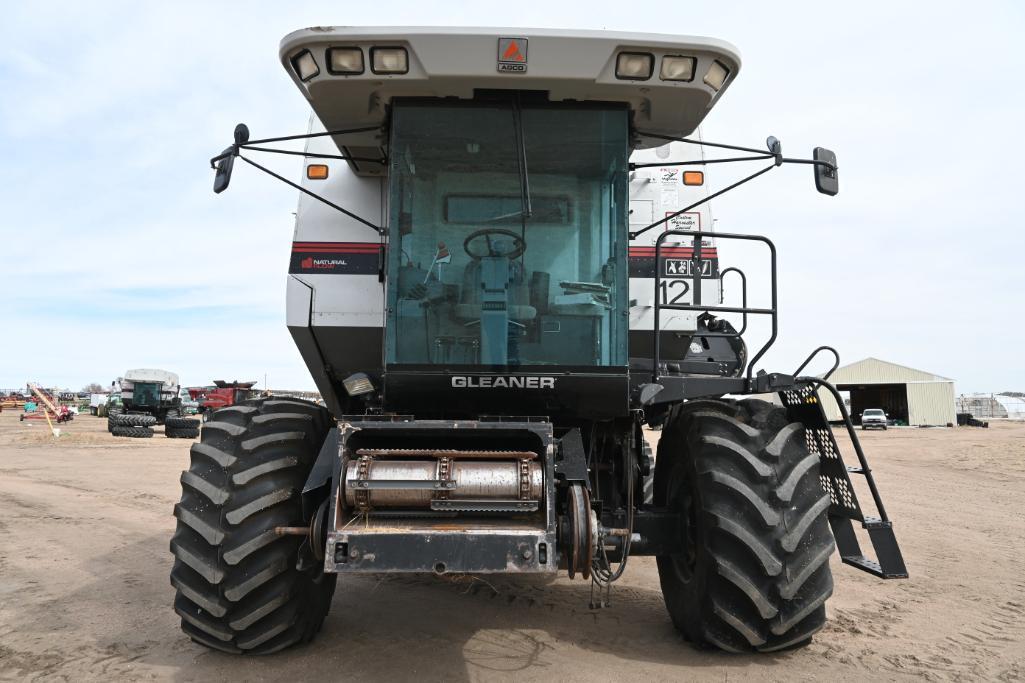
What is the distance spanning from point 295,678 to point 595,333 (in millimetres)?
2447

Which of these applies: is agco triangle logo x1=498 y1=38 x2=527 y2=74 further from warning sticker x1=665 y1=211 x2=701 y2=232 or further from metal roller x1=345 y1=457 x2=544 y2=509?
warning sticker x1=665 y1=211 x2=701 y2=232

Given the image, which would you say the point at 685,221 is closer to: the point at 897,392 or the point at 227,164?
the point at 227,164

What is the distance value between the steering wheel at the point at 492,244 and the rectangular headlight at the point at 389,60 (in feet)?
3.25

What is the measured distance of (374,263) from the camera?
19.2 ft

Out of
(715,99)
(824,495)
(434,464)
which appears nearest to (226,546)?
(434,464)

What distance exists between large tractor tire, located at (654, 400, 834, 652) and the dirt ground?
26 cm

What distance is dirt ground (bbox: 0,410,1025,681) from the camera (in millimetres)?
4160

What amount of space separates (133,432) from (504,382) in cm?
2698

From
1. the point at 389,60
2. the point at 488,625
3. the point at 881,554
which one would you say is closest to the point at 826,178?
the point at 881,554

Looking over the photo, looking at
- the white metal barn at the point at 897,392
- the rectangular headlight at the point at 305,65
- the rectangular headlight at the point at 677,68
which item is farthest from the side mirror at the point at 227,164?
the white metal barn at the point at 897,392

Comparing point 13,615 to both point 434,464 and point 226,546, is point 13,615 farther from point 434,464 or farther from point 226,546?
point 434,464

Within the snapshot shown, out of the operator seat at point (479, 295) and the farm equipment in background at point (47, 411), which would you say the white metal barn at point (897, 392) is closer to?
the farm equipment in background at point (47, 411)

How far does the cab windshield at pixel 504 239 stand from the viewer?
169 inches

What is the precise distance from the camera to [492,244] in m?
4.35
